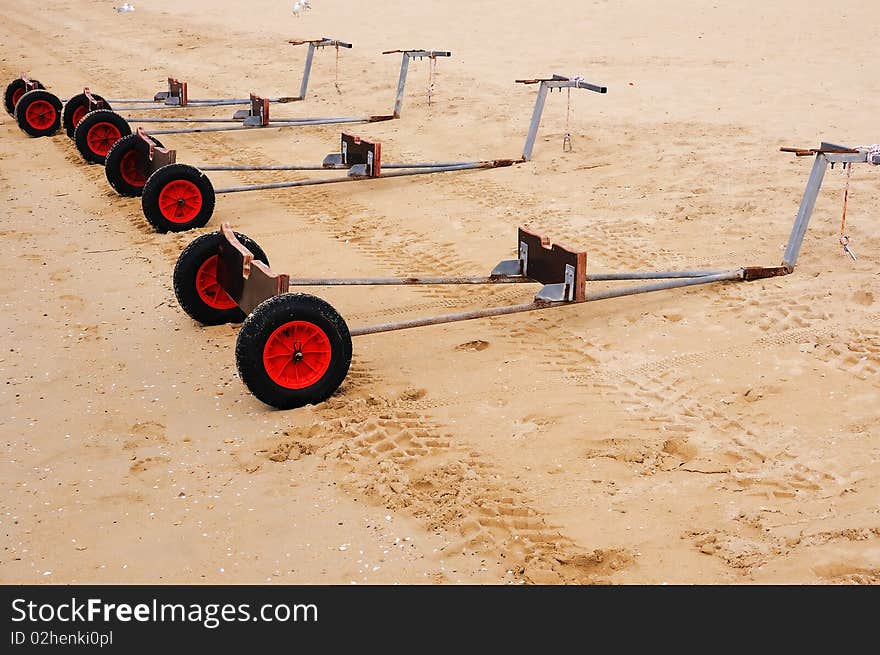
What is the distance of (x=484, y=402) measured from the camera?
589 centimetres

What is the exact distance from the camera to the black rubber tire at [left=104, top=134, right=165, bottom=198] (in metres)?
10.4

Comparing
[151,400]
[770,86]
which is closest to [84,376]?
[151,400]

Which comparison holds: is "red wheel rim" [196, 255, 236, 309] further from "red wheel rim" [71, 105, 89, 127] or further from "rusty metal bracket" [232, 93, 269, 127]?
"red wheel rim" [71, 105, 89, 127]

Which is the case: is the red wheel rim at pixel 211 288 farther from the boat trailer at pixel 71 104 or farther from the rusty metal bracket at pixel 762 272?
the boat trailer at pixel 71 104

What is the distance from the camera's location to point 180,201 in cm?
939

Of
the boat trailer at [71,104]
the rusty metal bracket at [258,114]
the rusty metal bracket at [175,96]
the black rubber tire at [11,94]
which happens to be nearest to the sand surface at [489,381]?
the rusty metal bracket at [258,114]

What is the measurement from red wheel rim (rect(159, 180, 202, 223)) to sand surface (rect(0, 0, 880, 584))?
0.69ft

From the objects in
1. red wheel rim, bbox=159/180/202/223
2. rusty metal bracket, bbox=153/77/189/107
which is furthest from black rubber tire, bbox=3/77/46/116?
red wheel rim, bbox=159/180/202/223

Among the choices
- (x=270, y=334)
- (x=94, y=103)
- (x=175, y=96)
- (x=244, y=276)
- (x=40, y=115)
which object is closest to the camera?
(x=270, y=334)

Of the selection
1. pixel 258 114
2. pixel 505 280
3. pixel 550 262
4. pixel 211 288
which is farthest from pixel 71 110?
pixel 550 262

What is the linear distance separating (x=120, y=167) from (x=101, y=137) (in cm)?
208

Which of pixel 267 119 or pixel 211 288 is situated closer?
pixel 211 288

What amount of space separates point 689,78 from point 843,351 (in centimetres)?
818

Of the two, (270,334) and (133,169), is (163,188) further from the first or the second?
(270,334)
